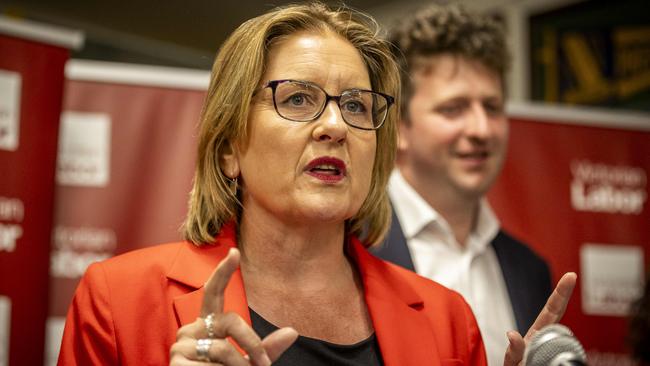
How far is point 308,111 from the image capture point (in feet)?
5.71

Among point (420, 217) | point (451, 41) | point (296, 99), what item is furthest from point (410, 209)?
point (296, 99)

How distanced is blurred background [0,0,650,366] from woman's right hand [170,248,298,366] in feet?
3.15

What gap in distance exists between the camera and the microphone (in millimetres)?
1308

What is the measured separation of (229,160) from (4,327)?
4.61ft

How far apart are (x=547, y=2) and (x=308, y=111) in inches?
164

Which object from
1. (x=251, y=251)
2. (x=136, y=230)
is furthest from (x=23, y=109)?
(x=251, y=251)

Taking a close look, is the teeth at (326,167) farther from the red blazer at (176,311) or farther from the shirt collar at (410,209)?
the shirt collar at (410,209)

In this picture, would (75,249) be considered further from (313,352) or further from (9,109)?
(313,352)

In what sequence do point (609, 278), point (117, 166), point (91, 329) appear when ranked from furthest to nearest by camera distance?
point (609, 278)
point (117, 166)
point (91, 329)

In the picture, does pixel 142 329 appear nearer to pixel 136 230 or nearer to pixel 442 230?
pixel 442 230

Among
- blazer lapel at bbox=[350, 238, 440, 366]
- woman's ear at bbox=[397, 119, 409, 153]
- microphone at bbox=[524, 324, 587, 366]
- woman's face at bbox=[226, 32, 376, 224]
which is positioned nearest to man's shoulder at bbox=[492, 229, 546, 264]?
woman's ear at bbox=[397, 119, 409, 153]

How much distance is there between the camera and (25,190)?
9.55ft

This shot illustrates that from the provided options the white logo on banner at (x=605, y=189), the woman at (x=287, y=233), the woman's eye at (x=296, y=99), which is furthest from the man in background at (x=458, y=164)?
the white logo on banner at (x=605, y=189)

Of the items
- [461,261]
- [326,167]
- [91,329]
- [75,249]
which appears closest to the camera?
[91,329]
